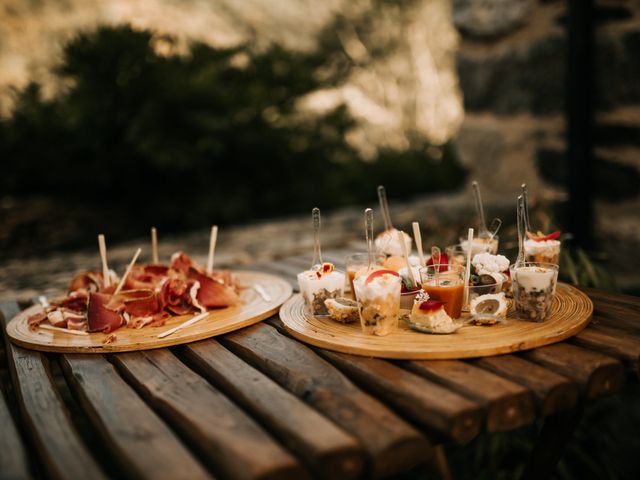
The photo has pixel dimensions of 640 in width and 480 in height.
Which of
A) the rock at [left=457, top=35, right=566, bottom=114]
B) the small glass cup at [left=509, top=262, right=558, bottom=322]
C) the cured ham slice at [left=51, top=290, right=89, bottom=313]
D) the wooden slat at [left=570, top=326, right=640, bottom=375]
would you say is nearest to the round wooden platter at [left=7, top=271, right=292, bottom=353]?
the cured ham slice at [left=51, top=290, right=89, bottom=313]

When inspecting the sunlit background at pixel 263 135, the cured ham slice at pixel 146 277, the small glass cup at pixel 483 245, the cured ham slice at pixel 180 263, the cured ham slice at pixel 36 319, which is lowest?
the cured ham slice at pixel 36 319

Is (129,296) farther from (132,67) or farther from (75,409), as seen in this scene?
(132,67)

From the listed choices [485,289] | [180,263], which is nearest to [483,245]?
[485,289]

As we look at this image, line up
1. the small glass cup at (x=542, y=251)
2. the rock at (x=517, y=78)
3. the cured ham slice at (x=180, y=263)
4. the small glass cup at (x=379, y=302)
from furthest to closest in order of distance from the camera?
the rock at (x=517, y=78) → the cured ham slice at (x=180, y=263) → the small glass cup at (x=542, y=251) → the small glass cup at (x=379, y=302)

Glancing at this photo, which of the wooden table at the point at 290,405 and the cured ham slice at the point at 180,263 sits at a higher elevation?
the cured ham slice at the point at 180,263

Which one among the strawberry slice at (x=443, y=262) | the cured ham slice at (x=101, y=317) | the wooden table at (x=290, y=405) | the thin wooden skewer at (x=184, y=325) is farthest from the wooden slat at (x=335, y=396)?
the strawberry slice at (x=443, y=262)

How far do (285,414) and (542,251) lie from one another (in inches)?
38.5

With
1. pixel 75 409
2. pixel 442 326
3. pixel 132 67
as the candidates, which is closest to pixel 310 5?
pixel 132 67

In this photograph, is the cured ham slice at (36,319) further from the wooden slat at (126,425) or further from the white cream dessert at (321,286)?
the white cream dessert at (321,286)

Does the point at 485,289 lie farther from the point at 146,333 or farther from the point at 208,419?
the point at 146,333

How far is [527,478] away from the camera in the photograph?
1599 mm

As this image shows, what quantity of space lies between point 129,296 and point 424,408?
42.9 inches

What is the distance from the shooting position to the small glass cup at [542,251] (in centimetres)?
Answer: 179

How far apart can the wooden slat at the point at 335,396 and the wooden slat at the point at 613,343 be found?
0.59 metres
